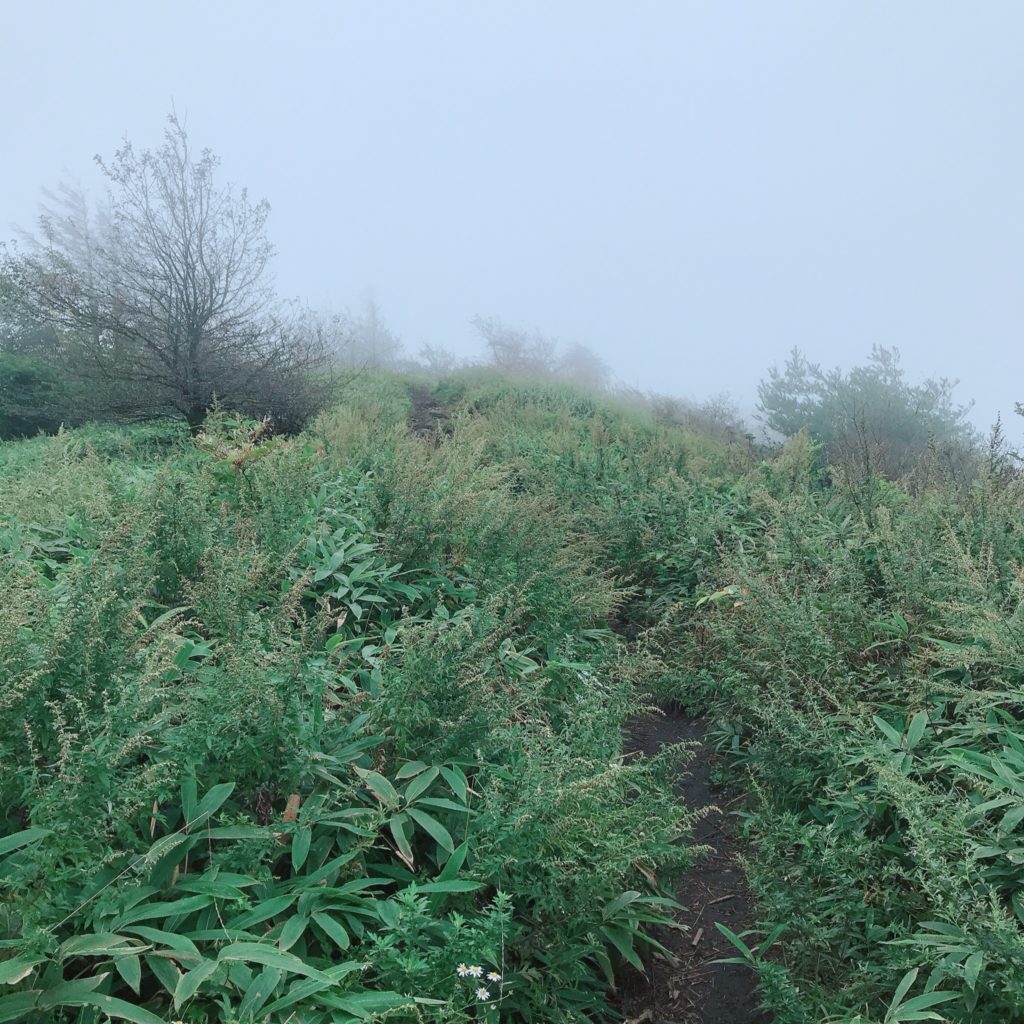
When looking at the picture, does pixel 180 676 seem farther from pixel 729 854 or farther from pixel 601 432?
pixel 601 432

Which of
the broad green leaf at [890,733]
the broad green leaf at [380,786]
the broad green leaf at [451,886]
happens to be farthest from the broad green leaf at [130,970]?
the broad green leaf at [890,733]

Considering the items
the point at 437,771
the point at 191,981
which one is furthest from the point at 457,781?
the point at 191,981

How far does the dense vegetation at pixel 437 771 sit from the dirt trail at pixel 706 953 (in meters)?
0.13

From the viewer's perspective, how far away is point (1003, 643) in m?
3.04

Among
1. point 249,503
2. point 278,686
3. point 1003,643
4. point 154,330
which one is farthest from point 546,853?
point 154,330

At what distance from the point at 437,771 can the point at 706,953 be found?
1.25m

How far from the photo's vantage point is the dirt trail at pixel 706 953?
262 centimetres

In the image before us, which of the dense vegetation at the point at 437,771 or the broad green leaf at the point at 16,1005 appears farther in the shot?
the dense vegetation at the point at 437,771

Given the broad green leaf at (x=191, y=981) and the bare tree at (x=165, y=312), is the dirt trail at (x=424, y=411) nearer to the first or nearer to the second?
the bare tree at (x=165, y=312)

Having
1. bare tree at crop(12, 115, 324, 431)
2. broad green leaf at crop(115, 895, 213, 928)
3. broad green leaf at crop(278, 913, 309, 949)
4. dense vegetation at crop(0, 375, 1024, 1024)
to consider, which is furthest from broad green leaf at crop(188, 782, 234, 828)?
bare tree at crop(12, 115, 324, 431)

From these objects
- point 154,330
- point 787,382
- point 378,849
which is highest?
point 787,382

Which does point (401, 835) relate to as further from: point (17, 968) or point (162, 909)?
point (17, 968)

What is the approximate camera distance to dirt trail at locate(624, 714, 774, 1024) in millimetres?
2615

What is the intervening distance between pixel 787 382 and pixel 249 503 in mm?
19774
